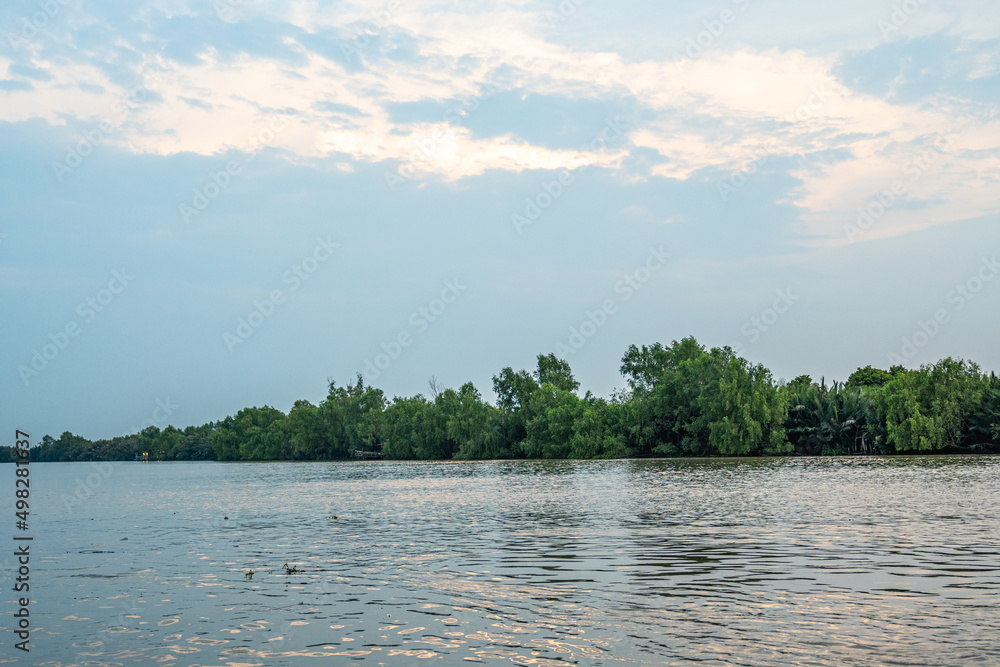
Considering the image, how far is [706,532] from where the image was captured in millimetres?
24469

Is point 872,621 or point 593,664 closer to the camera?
point 593,664

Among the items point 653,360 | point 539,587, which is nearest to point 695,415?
point 653,360

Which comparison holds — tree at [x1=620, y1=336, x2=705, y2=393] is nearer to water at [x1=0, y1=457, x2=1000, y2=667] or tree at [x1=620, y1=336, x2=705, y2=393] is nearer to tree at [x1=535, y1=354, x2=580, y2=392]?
tree at [x1=535, y1=354, x2=580, y2=392]

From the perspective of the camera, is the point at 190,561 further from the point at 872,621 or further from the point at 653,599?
the point at 872,621

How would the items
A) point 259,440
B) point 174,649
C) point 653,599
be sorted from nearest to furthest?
point 174,649 → point 653,599 → point 259,440

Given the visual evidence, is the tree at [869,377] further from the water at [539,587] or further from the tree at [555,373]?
the water at [539,587]

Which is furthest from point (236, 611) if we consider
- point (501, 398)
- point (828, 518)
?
point (501, 398)

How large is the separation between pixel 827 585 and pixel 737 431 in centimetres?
8153

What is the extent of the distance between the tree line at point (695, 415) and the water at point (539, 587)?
61.5 meters

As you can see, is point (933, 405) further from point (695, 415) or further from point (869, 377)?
point (869, 377)

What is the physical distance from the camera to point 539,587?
1650 centimetres

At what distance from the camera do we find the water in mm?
11750

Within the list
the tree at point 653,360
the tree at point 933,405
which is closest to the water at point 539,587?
the tree at point 933,405

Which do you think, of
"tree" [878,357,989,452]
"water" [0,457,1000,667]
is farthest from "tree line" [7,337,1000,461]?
"water" [0,457,1000,667]
